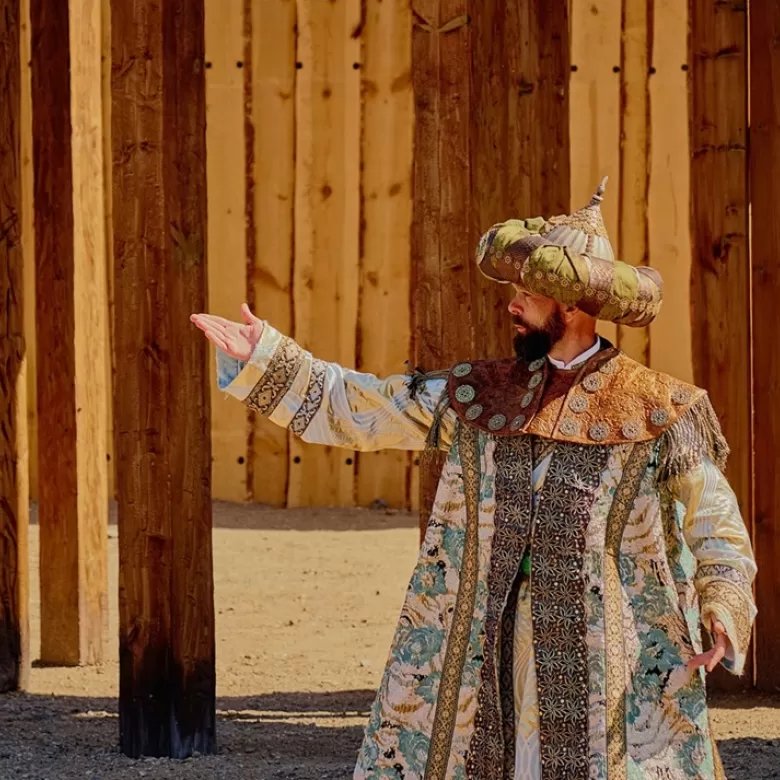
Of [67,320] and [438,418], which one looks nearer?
[438,418]

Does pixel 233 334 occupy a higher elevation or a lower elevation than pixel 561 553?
higher

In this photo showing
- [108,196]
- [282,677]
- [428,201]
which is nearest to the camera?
[428,201]

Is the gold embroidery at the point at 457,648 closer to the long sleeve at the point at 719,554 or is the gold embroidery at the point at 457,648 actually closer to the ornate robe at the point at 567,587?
the ornate robe at the point at 567,587

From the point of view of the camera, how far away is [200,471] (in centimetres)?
562

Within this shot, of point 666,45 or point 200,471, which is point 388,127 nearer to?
point 666,45

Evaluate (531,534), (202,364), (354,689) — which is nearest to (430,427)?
(531,534)

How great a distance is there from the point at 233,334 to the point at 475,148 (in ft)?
6.19

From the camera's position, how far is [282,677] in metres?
7.26

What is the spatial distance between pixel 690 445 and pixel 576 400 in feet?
0.91

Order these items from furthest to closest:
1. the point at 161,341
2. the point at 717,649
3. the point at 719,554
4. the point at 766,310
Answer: the point at 766,310 < the point at 161,341 < the point at 719,554 < the point at 717,649

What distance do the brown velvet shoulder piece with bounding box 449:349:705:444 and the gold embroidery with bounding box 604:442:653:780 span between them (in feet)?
0.24

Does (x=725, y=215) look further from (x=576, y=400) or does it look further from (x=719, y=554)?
(x=719, y=554)

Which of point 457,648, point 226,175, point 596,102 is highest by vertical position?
point 596,102

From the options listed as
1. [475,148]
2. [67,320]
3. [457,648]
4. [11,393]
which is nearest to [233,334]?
[457,648]
